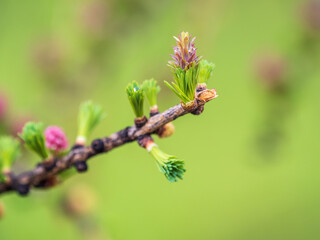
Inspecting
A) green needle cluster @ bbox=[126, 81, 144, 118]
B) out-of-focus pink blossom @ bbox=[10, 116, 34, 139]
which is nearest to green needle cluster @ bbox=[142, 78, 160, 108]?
green needle cluster @ bbox=[126, 81, 144, 118]

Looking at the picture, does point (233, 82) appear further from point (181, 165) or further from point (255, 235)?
point (181, 165)

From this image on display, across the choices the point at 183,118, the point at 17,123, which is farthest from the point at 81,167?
the point at 183,118

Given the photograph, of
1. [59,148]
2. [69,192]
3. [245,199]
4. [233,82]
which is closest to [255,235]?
[245,199]

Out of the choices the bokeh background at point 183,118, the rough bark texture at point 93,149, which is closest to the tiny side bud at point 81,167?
the rough bark texture at point 93,149

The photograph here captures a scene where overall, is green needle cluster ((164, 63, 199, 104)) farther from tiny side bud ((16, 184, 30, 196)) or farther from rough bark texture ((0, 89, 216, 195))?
tiny side bud ((16, 184, 30, 196))

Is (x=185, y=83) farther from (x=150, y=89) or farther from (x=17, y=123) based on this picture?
(x=17, y=123)
